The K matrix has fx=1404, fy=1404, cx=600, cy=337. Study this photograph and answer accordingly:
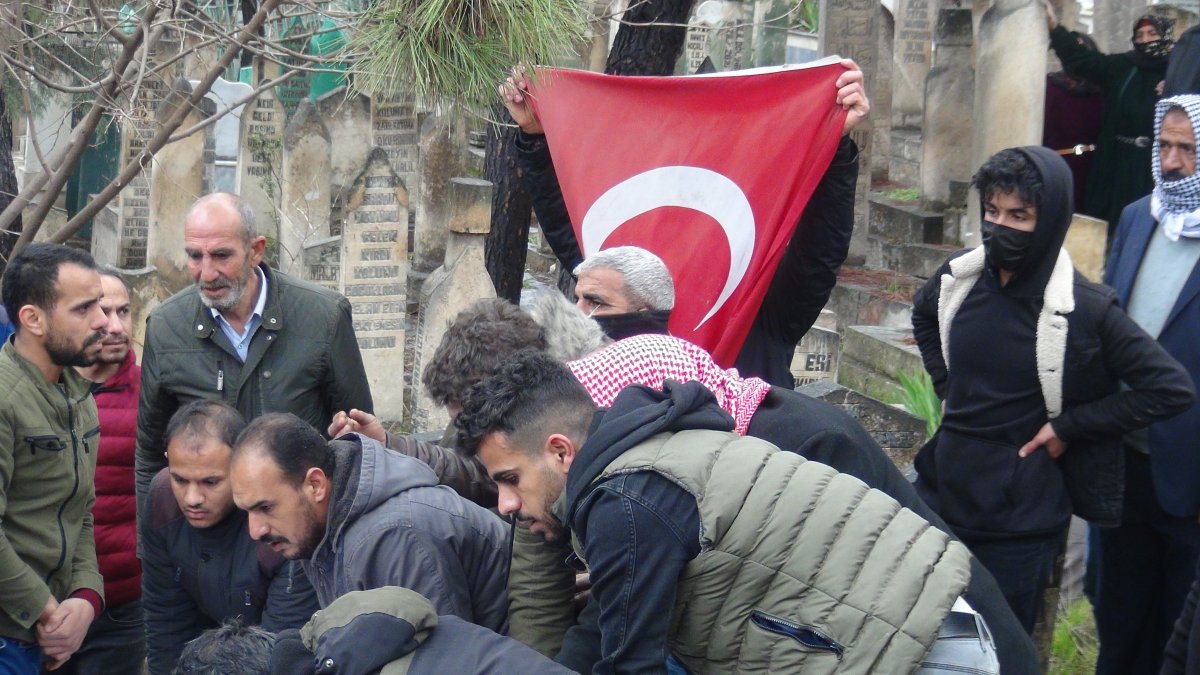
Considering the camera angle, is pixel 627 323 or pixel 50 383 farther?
pixel 50 383

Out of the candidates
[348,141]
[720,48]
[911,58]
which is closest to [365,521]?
[348,141]

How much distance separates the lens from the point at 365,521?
3080mm

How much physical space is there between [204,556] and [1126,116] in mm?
7259

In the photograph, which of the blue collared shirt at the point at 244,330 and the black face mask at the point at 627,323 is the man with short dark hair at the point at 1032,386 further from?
the blue collared shirt at the point at 244,330

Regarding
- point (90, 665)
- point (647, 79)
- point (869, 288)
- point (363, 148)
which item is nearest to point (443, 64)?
point (647, 79)

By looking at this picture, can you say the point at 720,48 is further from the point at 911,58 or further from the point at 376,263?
the point at 376,263

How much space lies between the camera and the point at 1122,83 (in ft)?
30.3

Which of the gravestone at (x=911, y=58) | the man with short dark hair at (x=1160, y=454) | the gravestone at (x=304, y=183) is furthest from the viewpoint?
the gravestone at (x=911, y=58)

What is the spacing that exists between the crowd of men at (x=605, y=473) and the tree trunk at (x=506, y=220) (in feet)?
8.50

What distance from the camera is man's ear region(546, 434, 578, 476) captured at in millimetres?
2828

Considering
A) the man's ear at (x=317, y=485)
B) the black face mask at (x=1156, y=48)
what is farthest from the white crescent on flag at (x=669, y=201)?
the black face mask at (x=1156, y=48)

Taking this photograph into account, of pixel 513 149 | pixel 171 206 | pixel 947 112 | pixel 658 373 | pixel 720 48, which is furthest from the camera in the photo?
pixel 720 48

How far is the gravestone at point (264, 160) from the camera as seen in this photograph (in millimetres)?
11555

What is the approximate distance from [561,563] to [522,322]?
2.34 ft
